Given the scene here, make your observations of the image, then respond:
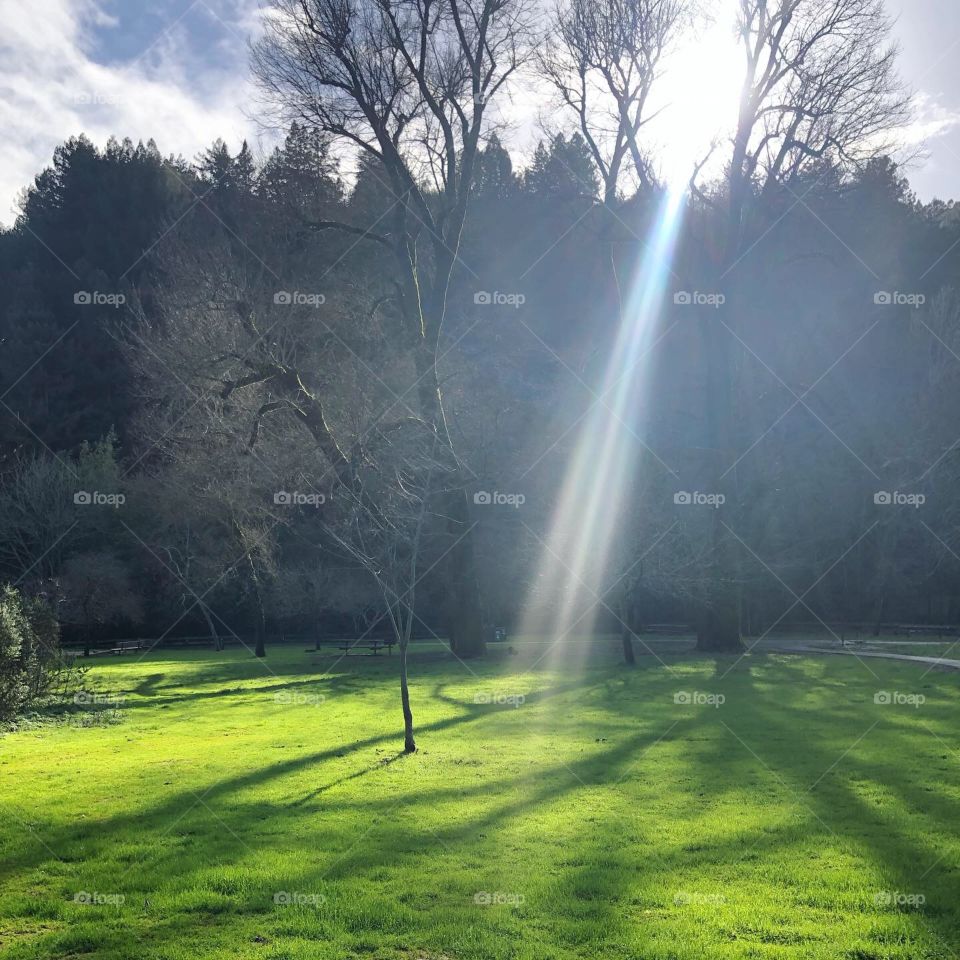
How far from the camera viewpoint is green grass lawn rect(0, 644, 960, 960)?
672 cm

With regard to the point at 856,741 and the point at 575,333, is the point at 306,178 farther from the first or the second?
the point at 856,741

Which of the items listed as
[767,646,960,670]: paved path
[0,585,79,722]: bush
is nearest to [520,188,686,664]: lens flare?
[767,646,960,670]: paved path

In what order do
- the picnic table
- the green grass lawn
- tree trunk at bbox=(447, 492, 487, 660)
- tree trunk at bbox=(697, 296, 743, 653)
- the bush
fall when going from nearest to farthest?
the green grass lawn, the bush, tree trunk at bbox=(697, 296, 743, 653), tree trunk at bbox=(447, 492, 487, 660), the picnic table

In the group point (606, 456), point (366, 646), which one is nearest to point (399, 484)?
point (606, 456)

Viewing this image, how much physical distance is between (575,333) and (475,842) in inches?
1715

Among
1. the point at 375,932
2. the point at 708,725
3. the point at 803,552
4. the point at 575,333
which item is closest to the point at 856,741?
the point at 708,725

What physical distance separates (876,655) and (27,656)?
24.2 m

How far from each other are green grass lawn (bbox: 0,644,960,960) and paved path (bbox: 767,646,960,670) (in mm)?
7561

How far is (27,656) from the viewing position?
1831 cm

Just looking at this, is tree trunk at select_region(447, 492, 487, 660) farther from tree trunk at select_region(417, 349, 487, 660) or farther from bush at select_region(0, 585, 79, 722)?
bush at select_region(0, 585, 79, 722)

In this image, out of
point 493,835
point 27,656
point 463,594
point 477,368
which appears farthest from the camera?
point 477,368

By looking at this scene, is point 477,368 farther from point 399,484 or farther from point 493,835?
point 493,835

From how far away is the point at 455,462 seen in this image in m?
27.0

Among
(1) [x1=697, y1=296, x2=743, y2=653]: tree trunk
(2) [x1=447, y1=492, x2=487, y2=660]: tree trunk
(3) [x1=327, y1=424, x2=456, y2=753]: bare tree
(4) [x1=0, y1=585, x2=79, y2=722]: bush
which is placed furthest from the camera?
(2) [x1=447, y1=492, x2=487, y2=660]: tree trunk
